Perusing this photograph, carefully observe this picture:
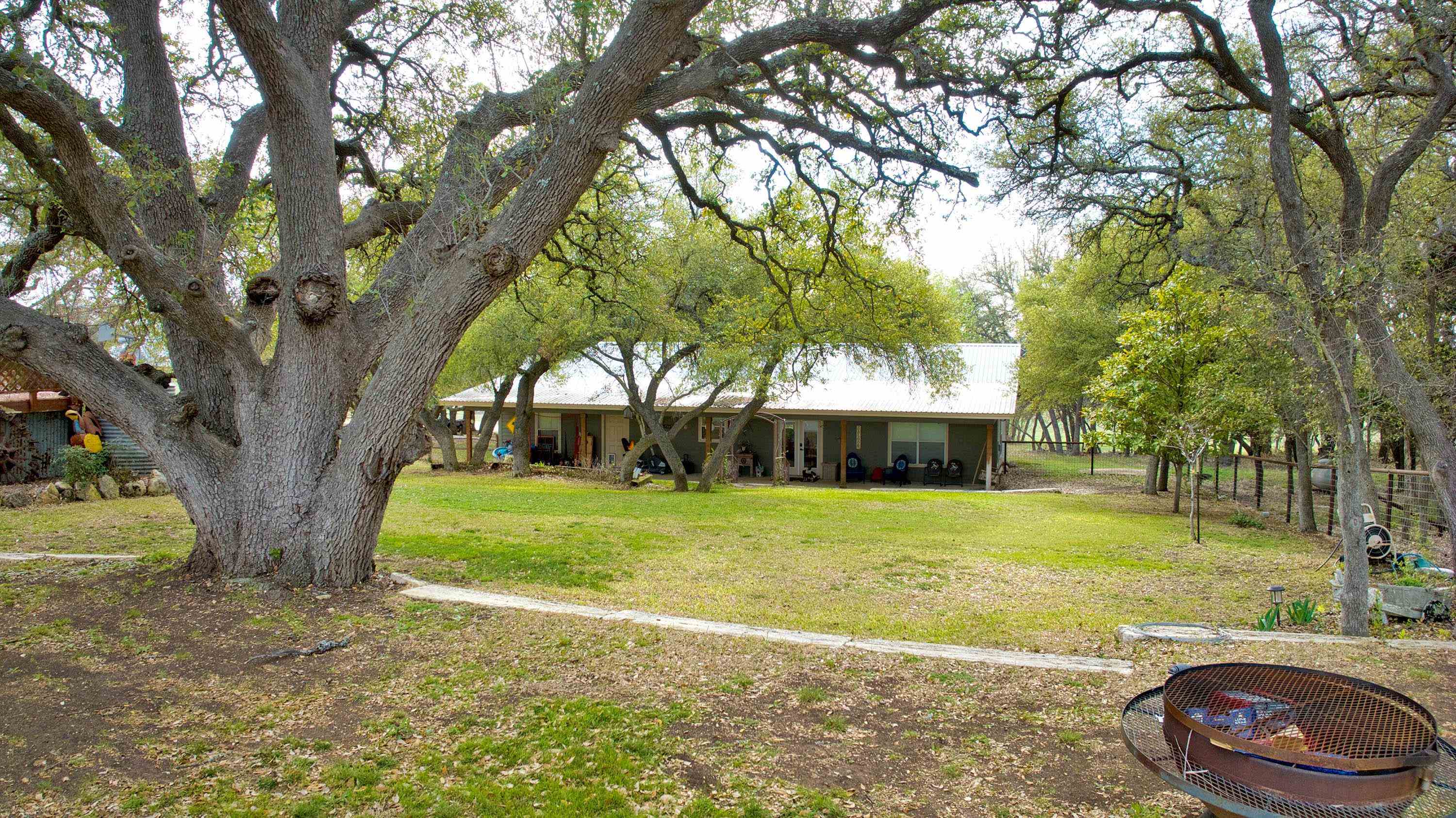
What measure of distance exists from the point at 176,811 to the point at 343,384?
403 centimetres

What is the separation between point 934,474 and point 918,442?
131 centimetres

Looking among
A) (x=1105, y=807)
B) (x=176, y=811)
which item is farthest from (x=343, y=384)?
(x=1105, y=807)

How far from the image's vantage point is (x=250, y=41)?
5.92 metres

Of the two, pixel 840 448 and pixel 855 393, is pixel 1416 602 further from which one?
pixel 840 448

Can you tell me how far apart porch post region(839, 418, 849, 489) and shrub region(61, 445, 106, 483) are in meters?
16.8

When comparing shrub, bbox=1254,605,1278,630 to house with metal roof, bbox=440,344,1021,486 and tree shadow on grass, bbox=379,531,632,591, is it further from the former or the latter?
house with metal roof, bbox=440,344,1021,486

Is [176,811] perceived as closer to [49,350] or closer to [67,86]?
[49,350]

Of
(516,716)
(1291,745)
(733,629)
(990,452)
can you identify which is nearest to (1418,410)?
(1291,745)

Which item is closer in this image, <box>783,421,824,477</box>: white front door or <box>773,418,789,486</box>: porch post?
<box>773,418,789,486</box>: porch post

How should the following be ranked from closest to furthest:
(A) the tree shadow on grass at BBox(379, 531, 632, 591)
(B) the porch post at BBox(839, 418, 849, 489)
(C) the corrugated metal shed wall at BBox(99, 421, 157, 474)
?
(A) the tree shadow on grass at BBox(379, 531, 632, 591) < (C) the corrugated metal shed wall at BBox(99, 421, 157, 474) < (B) the porch post at BBox(839, 418, 849, 489)

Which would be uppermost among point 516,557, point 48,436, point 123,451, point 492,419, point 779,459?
point 492,419

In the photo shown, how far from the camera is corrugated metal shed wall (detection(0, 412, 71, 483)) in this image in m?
14.0

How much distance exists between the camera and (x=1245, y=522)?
15.3 metres

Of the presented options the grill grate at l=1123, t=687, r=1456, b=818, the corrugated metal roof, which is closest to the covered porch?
the corrugated metal roof
